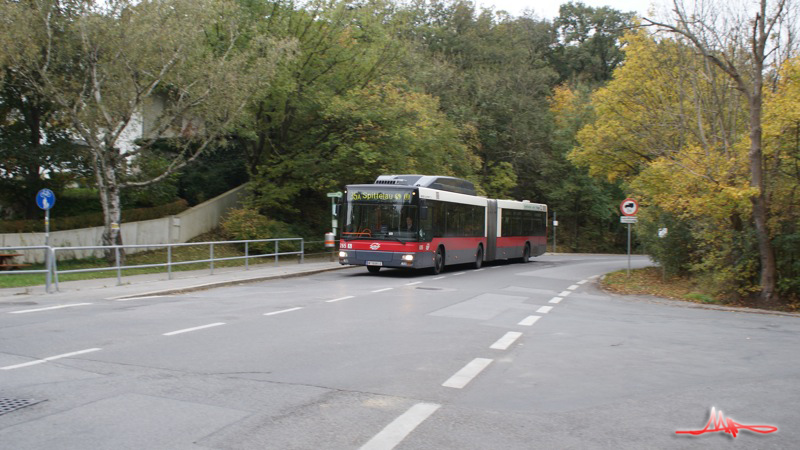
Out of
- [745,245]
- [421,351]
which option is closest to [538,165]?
[745,245]

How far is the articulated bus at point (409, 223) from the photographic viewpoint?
848 inches

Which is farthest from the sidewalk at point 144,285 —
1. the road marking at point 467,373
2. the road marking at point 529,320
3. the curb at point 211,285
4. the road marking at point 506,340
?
the road marking at point 467,373

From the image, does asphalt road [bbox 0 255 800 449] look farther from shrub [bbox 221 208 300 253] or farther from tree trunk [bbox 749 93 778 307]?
shrub [bbox 221 208 300 253]

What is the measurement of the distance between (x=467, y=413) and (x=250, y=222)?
76.1ft

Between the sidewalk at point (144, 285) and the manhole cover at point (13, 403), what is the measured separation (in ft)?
26.6

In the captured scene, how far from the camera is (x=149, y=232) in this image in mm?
27219

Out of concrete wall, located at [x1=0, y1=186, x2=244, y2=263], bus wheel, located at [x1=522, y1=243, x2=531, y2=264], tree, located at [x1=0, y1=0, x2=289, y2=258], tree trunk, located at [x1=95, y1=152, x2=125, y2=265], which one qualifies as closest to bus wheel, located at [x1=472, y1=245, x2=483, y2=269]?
bus wheel, located at [x1=522, y1=243, x2=531, y2=264]

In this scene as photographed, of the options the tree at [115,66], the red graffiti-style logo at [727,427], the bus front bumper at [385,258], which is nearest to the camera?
the red graffiti-style logo at [727,427]

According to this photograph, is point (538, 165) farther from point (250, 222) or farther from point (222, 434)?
point (222, 434)

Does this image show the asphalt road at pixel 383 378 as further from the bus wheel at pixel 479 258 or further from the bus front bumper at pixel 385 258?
the bus wheel at pixel 479 258

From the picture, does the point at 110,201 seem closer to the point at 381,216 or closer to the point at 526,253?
the point at 381,216

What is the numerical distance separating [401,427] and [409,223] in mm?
16391

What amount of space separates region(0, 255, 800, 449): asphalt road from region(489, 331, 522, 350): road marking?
0.05 meters

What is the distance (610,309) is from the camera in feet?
48.0
